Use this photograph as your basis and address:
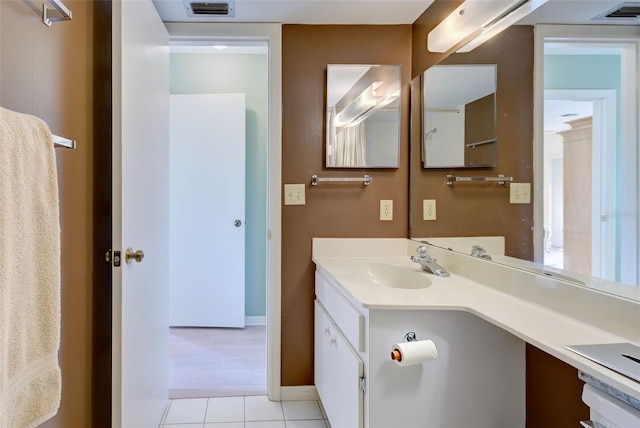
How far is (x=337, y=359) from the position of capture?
4.82 ft

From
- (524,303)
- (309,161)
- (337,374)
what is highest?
(309,161)

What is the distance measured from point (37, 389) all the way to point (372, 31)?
2119 millimetres

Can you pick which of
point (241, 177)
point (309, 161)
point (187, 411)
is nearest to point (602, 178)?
point (309, 161)

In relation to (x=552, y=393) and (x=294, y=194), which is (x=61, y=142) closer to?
(x=294, y=194)

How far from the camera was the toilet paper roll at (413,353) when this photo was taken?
102 cm

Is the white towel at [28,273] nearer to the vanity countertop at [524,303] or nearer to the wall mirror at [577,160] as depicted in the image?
the vanity countertop at [524,303]

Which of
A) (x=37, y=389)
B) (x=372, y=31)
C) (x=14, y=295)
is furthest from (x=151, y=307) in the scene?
(x=372, y=31)

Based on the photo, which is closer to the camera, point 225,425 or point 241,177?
point 225,425

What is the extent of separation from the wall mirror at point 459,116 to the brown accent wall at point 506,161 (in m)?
0.04

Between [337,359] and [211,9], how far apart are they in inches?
71.0

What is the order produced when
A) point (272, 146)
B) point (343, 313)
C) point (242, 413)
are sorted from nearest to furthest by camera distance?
point (343, 313) → point (242, 413) → point (272, 146)

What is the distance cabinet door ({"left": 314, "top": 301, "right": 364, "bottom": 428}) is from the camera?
1.23 metres

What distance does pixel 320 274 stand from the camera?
1875 mm

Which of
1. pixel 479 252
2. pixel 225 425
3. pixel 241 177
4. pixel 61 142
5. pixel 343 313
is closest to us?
pixel 61 142
